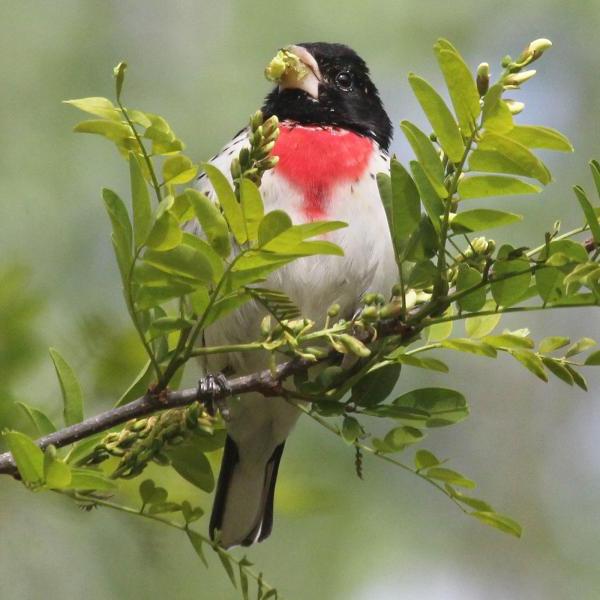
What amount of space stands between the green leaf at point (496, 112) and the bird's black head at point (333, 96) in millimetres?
1798

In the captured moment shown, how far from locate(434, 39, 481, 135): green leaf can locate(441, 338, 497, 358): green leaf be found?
1.35 feet

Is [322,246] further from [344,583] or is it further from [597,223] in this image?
[344,583]

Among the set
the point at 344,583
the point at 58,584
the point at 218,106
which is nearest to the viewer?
the point at 58,584

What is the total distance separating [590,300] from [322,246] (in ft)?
1.56

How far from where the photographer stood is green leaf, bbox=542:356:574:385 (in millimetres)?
2086

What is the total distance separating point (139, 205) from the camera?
1.92 meters

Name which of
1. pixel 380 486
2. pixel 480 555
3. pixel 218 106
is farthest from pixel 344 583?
pixel 218 106

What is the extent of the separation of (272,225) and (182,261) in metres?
0.19

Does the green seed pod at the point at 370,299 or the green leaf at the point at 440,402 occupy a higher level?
the green seed pod at the point at 370,299

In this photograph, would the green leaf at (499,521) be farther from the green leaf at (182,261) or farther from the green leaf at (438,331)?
the green leaf at (182,261)

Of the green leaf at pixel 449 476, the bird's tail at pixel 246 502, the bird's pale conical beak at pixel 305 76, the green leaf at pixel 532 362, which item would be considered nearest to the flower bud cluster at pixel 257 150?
the green leaf at pixel 532 362

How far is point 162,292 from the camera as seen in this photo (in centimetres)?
197

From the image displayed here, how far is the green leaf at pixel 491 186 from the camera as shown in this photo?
1957 millimetres

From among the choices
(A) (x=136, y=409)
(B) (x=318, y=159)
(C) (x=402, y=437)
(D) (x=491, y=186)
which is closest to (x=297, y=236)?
(D) (x=491, y=186)
